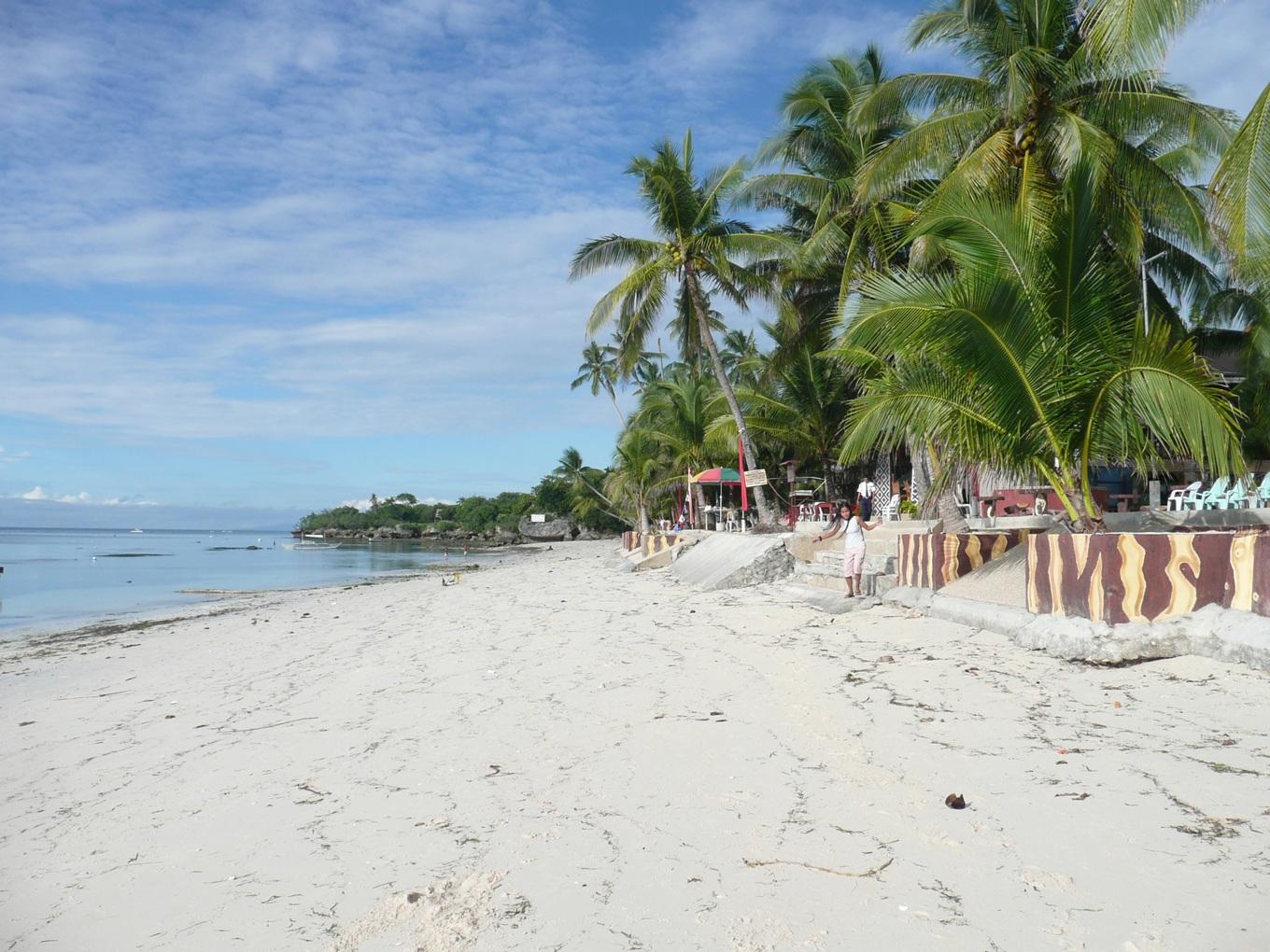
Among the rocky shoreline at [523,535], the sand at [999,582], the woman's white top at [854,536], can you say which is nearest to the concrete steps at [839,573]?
the woman's white top at [854,536]

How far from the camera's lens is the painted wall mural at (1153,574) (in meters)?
5.52

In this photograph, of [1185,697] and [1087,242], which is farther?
[1087,242]

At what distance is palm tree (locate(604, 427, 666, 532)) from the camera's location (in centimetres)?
3847

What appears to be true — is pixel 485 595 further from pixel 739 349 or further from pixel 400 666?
pixel 739 349

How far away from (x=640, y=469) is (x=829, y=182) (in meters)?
20.8

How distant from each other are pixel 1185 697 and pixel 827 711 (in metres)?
2.01

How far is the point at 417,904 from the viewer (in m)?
3.17

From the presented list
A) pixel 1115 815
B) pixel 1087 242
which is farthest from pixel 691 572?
pixel 1115 815

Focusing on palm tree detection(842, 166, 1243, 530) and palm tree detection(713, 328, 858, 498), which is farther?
palm tree detection(713, 328, 858, 498)

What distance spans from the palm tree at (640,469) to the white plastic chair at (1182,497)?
70.2 feet

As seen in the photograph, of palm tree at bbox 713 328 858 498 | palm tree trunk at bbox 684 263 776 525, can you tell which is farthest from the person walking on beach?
palm tree at bbox 713 328 858 498

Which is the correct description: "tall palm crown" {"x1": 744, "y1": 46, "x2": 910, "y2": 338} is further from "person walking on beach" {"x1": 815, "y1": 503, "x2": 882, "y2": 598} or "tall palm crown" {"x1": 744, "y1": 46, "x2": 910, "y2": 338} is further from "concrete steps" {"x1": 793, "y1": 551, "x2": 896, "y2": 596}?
"person walking on beach" {"x1": 815, "y1": 503, "x2": 882, "y2": 598}

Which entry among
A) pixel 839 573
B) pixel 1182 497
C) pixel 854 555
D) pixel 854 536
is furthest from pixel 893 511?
pixel 854 555

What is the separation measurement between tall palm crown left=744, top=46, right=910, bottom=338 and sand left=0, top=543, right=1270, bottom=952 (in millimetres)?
12858
